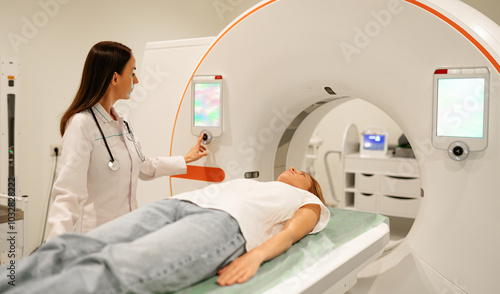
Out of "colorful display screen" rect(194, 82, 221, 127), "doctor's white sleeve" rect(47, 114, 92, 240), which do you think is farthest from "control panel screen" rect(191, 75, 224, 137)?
"doctor's white sleeve" rect(47, 114, 92, 240)

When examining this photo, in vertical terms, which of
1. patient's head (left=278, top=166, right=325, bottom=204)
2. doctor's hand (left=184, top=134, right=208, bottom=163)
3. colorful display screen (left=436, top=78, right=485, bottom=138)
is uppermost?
colorful display screen (left=436, top=78, right=485, bottom=138)

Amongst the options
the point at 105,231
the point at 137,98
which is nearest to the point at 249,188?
the point at 105,231

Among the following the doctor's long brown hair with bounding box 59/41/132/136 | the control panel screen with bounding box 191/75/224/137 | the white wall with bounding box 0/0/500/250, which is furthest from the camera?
the white wall with bounding box 0/0/500/250

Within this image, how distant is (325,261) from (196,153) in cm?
101

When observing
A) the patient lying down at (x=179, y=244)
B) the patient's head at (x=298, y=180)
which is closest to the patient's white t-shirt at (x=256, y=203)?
the patient lying down at (x=179, y=244)

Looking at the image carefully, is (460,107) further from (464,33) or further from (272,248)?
(272,248)

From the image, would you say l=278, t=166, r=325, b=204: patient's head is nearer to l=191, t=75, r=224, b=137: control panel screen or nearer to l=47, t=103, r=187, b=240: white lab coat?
l=191, t=75, r=224, b=137: control panel screen

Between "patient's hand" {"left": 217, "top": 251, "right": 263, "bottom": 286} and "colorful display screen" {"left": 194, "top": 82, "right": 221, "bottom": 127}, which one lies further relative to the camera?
"colorful display screen" {"left": 194, "top": 82, "right": 221, "bottom": 127}

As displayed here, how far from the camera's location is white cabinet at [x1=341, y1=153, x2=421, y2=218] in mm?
3541

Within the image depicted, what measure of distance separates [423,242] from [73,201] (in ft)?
4.26

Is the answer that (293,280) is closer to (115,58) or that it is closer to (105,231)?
(105,231)

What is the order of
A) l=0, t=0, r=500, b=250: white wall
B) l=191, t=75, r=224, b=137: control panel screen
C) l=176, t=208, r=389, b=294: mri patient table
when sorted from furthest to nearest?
l=0, t=0, r=500, b=250: white wall < l=191, t=75, r=224, b=137: control panel screen < l=176, t=208, r=389, b=294: mri patient table

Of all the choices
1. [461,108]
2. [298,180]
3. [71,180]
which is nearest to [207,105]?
[298,180]

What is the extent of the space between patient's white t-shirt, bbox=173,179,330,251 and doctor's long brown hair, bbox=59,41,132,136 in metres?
0.52
